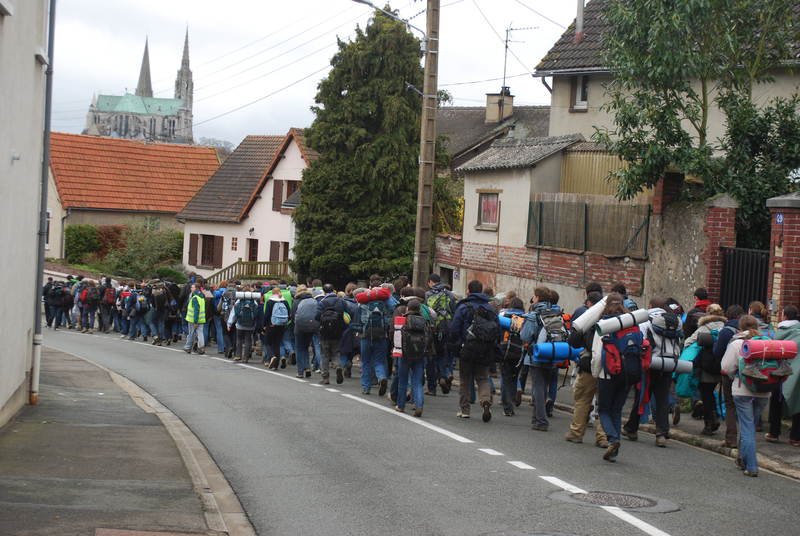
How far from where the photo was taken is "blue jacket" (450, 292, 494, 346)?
14.9 meters

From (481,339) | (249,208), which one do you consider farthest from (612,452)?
(249,208)

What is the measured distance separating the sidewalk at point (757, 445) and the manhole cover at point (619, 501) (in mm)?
2796

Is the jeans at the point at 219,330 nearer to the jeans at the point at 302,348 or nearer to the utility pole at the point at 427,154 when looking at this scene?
the jeans at the point at 302,348

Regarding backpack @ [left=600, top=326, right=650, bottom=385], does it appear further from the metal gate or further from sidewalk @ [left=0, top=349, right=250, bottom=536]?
the metal gate

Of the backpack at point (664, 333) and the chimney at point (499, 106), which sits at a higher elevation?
the chimney at point (499, 106)

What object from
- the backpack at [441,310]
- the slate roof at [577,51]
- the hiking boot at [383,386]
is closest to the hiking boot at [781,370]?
the backpack at [441,310]

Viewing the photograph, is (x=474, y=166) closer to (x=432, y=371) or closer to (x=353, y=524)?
(x=432, y=371)

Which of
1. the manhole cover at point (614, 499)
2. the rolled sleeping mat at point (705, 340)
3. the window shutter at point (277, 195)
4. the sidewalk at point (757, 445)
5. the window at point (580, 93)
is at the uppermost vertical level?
the window at point (580, 93)

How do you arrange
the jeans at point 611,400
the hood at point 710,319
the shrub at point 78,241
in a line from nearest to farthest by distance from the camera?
the jeans at point 611,400 < the hood at point 710,319 < the shrub at point 78,241

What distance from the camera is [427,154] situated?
71.6ft

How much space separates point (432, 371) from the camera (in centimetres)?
1830

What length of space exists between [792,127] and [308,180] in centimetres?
2273

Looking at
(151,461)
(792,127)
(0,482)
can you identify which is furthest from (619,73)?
(0,482)

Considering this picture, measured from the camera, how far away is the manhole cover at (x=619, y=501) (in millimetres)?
9406
